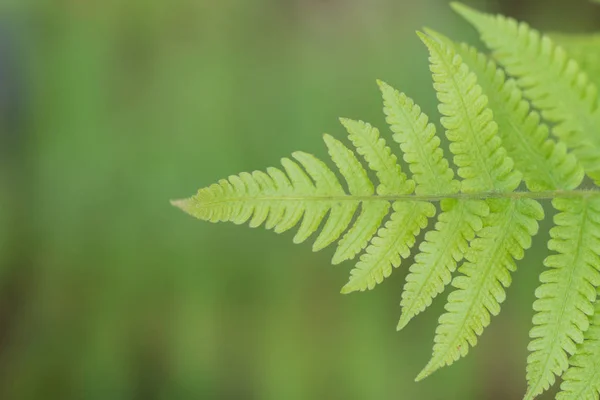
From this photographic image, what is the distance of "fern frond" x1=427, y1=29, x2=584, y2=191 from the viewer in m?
1.02

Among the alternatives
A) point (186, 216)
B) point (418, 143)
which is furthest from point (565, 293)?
point (186, 216)

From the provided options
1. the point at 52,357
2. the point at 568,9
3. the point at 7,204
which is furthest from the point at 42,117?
the point at 568,9

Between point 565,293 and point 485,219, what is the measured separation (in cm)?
18

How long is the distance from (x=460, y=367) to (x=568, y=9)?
1508 mm

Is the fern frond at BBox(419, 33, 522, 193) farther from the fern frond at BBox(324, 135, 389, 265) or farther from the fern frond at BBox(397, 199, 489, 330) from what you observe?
the fern frond at BBox(324, 135, 389, 265)

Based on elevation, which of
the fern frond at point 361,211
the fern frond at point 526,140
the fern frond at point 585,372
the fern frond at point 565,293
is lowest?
the fern frond at point 585,372

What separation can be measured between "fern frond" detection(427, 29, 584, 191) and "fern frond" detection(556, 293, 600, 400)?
0.27 metres

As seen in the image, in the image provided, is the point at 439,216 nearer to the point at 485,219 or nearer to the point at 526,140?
the point at 485,219

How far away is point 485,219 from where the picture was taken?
3.15 feet

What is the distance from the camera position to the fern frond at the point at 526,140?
1.02m

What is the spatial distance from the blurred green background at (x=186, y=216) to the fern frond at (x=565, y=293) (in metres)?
1.01

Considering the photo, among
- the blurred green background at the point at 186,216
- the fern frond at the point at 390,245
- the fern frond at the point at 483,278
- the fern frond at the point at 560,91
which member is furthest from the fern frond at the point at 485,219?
the blurred green background at the point at 186,216

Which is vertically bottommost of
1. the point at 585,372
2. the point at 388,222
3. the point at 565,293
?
the point at 585,372

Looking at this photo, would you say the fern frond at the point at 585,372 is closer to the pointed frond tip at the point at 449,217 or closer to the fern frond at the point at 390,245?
the pointed frond tip at the point at 449,217
